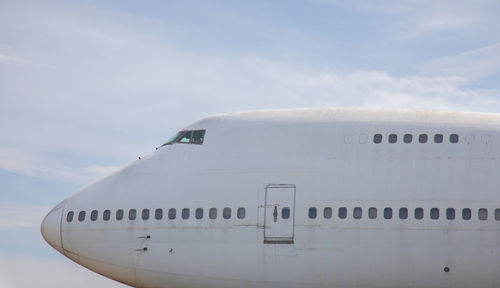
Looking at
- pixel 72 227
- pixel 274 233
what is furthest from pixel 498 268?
pixel 72 227

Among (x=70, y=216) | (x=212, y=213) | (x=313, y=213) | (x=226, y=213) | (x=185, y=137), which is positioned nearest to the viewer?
(x=313, y=213)

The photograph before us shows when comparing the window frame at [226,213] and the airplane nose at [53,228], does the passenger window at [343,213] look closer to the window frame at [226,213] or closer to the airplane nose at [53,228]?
the window frame at [226,213]

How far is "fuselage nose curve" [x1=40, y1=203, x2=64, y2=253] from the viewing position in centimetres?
3081

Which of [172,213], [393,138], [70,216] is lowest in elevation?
[70,216]

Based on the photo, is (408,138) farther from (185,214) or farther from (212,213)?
(185,214)

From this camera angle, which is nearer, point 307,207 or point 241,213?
point 307,207

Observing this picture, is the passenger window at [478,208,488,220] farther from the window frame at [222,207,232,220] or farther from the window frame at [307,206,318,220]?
the window frame at [222,207,232,220]

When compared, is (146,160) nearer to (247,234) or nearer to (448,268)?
(247,234)

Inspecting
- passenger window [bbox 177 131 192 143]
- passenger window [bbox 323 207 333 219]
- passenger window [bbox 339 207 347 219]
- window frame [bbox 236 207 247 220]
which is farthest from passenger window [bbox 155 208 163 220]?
passenger window [bbox 339 207 347 219]

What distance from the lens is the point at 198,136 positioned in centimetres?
3069

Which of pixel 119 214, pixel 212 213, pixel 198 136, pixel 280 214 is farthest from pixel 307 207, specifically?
pixel 119 214

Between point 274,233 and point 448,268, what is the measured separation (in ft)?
19.0

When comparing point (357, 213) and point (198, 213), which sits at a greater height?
point (357, 213)

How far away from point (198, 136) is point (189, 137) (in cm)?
41
